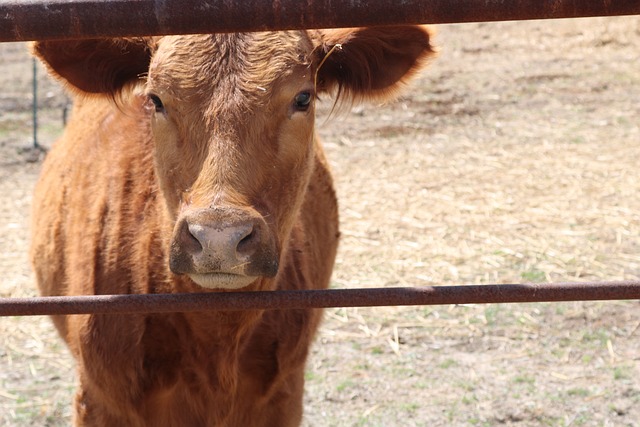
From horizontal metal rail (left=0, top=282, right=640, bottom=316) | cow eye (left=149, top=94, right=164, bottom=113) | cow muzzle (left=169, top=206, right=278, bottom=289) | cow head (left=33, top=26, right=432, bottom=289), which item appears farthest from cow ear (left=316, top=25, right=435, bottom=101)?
horizontal metal rail (left=0, top=282, right=640, bottom=316)

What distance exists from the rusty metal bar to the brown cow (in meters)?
0.61

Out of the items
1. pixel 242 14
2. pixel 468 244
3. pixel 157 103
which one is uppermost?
pixel 242 14

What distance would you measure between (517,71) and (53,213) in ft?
26.6

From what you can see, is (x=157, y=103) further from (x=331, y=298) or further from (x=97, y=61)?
(x=331, y=298)

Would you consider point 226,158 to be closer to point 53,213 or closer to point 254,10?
point 254,10

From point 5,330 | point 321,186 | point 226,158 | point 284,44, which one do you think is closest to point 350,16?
point 226,158

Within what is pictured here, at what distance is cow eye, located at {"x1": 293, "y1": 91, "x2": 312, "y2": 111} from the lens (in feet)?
8.68

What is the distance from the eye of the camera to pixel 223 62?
100.0 inches

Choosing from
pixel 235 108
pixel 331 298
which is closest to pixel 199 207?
pixel 235 108

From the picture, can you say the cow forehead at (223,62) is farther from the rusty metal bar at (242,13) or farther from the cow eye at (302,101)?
the rusty metal bar at (242,13)

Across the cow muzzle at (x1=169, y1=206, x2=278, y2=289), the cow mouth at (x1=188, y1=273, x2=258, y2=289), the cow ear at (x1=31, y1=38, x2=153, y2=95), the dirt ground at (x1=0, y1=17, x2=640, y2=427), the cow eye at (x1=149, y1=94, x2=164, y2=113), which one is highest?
the cow ear at (x1=31, y1=38, x2=153, y2=95)

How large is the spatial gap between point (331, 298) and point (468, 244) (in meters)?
4.35

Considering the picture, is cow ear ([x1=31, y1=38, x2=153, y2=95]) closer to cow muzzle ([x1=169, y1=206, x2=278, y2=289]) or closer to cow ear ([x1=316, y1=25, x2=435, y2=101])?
cow ear ([x1=316, y1=25, x2=435, y2=101])

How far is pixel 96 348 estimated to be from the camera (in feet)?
9.64
